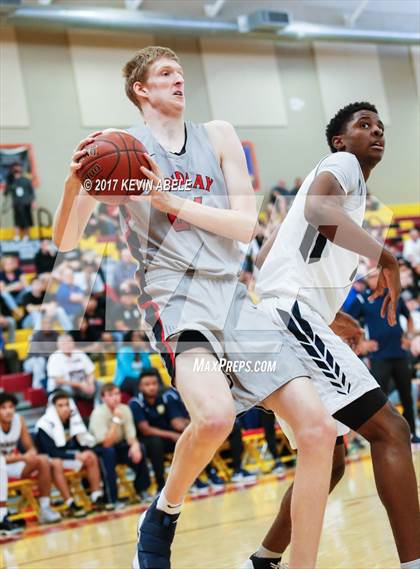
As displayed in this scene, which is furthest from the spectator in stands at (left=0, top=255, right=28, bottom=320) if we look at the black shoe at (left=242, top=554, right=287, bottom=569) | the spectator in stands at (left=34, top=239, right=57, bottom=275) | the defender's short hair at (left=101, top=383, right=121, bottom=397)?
the black shoe at (left=242, top=554, right=287, bottom=569)

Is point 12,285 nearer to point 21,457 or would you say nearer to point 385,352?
point 21,457

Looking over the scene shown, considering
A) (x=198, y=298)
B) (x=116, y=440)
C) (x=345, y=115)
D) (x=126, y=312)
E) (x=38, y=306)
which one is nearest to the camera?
(x=198, y=298)

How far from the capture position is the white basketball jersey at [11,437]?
7977mm

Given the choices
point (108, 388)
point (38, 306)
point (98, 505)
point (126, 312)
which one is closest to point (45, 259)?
point (38, 306)

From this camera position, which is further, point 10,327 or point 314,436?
point 10,327

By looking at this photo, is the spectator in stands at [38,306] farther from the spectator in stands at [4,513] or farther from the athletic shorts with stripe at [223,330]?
the athletic shorts with stripe at [223,330]

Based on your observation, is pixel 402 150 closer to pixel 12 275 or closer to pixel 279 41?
pixel 12 275

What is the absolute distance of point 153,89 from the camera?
3486mm

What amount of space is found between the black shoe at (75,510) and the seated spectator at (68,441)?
0.02 m

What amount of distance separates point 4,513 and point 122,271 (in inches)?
199

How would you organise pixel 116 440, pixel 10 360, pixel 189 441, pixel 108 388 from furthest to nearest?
pixel 10 360 < pixel 108 388 < pixel 116 440 < pixel 189 441

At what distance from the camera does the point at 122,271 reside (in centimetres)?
1172

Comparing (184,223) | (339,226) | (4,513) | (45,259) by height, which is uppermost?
(45,259)

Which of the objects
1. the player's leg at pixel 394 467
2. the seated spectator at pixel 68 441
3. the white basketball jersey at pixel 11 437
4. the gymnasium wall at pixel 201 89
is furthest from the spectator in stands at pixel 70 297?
the player's leg at pixel 394 467
